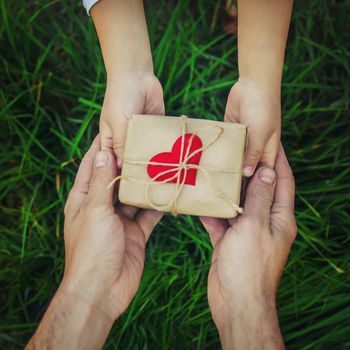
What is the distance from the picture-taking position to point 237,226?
100 centimetres

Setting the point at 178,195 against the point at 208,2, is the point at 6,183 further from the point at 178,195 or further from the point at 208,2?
the point at 208,2

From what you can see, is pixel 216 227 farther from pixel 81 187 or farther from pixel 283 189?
pixel 81 187

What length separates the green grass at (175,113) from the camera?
1.23 m

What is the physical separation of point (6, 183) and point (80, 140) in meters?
0.25

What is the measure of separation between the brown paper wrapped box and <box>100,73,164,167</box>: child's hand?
10 cm

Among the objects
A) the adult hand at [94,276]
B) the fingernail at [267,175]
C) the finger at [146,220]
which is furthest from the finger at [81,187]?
the fingernail at [267,175]

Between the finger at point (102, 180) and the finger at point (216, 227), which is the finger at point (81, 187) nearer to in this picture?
the finger at point (102, 180)

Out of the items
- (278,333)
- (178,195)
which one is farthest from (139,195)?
(278,333)

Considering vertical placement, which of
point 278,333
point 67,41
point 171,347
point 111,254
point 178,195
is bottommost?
point 171,347

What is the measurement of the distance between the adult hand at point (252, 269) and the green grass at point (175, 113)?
21 cm

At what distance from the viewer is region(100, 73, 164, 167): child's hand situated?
1.08m

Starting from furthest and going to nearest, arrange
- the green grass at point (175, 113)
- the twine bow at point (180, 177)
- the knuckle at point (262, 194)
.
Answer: the green grass at point (175, 113) < the knuckle at point (262, 194) < the twine bow at point (180, 177)

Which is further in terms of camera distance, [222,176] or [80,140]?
[80,140]

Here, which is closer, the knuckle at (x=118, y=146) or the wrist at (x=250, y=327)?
the wrist at (x=250, y=327)
